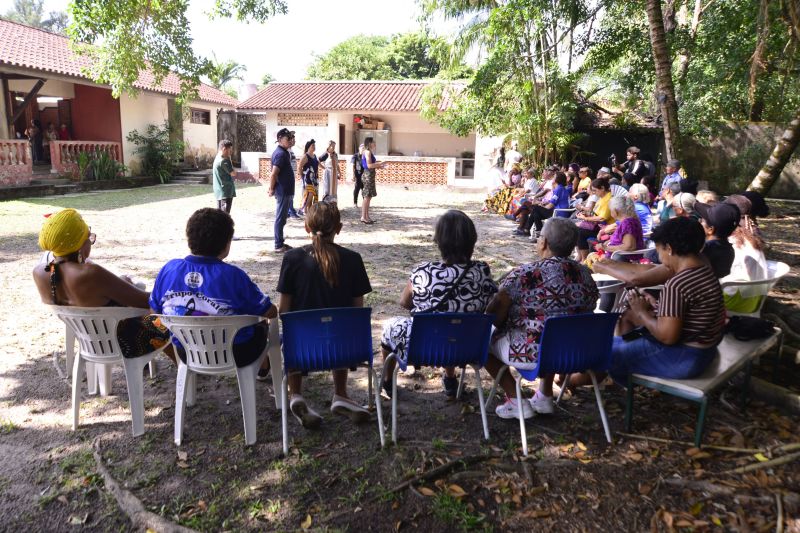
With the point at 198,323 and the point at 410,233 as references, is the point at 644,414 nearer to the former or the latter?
the point at 198,323

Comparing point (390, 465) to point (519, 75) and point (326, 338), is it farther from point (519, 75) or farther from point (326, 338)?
point (519, 75)

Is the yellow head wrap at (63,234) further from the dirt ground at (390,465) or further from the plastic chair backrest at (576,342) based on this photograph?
the plastic chair backrest at (576,342)

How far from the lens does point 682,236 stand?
2936mm

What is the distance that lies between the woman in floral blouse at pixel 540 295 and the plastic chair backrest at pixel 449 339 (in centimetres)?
17

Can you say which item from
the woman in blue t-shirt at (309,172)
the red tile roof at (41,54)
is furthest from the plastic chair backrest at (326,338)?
the red tile roof at (41,54)

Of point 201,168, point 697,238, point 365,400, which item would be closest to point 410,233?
point 365,400

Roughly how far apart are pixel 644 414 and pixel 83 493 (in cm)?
310

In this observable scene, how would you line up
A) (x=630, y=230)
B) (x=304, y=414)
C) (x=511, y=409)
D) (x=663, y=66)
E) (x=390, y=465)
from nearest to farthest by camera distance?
(x=390, y=465)
(x=304, y=414)
(x=511, y=409)
(x=630, y=230)
(x=663, y=66)

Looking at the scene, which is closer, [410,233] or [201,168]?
[410,233]

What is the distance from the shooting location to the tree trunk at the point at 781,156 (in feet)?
23.9

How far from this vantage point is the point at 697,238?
293cm

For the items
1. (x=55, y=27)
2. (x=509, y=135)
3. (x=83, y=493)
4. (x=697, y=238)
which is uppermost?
(x=55, y=27)

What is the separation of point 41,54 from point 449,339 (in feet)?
57.5

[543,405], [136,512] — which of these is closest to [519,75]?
[543,405]
